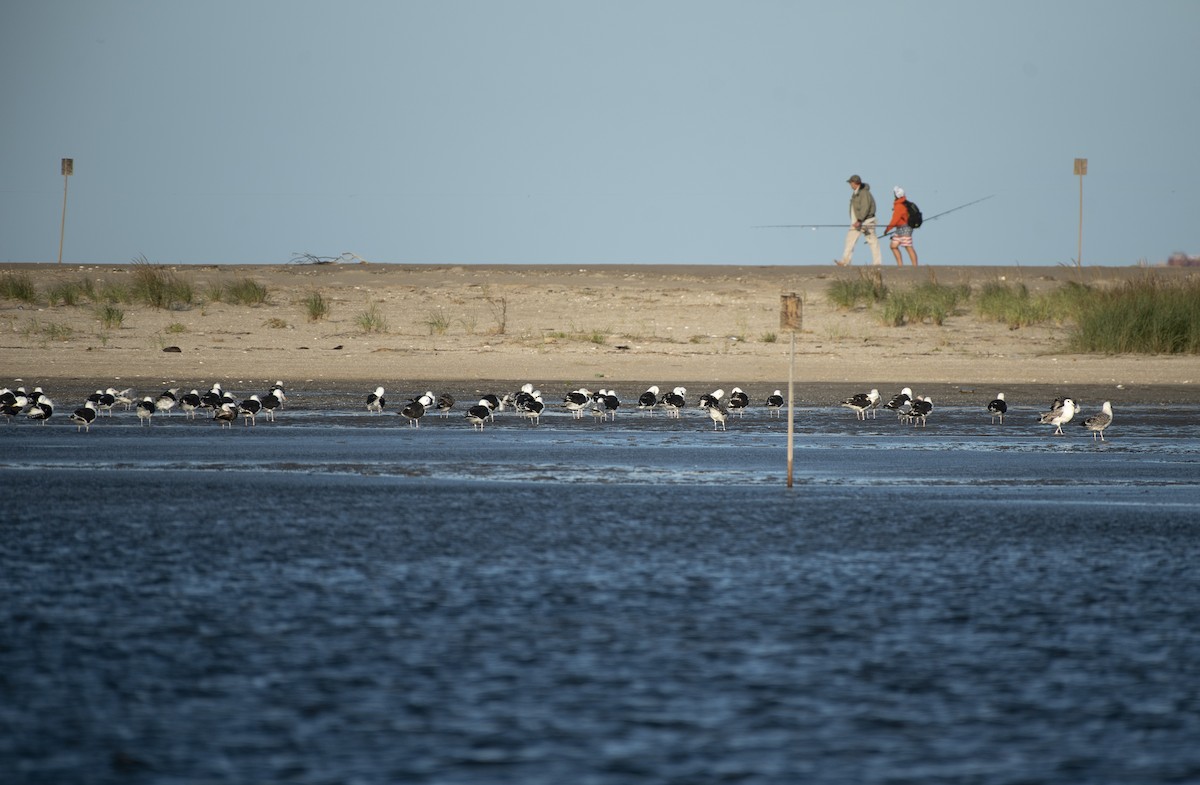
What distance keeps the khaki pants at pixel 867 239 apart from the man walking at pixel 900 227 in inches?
20.4

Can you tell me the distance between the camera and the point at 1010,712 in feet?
20.1

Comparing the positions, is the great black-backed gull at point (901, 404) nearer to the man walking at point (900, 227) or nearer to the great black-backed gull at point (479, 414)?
the great black-backed gull at point (479, 414)

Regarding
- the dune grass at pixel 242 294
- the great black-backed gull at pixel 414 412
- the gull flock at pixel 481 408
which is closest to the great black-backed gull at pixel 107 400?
the gull flock at pixel 481 408

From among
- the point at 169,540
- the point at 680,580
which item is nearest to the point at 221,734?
the point at 680,580

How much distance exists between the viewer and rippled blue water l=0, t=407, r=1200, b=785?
559cm

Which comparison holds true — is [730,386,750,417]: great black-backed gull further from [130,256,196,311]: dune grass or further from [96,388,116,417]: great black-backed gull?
[130,256,196,311]: dune grass

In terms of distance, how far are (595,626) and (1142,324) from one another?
2288 centimetres

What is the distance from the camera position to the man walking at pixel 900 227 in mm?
36812

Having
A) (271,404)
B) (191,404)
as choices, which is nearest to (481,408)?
(271,404)

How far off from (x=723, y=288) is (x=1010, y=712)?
30670 millimetres

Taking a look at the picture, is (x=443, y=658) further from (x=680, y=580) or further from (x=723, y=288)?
(x=723, y=288)

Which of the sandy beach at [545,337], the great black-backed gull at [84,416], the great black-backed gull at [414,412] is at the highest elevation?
the sandy beach at [545,337]

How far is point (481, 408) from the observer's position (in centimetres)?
1894

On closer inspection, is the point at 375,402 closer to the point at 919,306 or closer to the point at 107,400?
the point at 107,400
